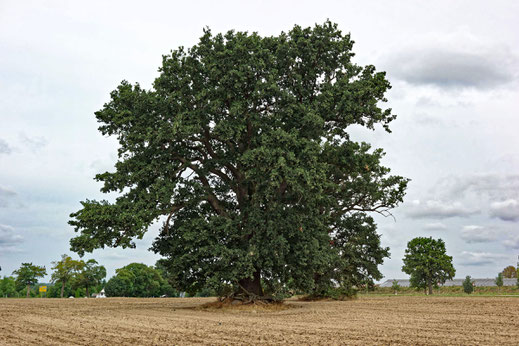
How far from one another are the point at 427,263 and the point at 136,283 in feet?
177

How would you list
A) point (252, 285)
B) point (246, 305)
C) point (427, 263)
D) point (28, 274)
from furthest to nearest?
point (28, 274) < point (427, 263) < point (252, 285) < point (246, 305)

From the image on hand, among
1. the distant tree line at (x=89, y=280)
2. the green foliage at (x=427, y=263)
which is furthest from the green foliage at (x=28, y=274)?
the green foliage at (x=427, y=263)

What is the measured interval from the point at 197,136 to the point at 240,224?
6.00m

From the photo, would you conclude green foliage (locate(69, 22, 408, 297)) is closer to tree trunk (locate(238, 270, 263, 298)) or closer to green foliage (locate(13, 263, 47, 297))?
tree trunk (locate(238, 270, 263, 298))

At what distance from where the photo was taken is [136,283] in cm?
8956

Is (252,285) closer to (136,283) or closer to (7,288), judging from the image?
(136,283)

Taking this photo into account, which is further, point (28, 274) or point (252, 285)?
point (28, 274)

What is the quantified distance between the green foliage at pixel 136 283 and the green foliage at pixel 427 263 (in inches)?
1899

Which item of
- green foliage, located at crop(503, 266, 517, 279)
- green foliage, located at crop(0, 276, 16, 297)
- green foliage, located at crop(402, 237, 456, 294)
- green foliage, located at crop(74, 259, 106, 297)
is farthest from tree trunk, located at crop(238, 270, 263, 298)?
green foliage, located at crop(503, 266, 517, 279)

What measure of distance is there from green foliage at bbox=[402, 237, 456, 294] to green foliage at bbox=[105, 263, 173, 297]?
4824 cm

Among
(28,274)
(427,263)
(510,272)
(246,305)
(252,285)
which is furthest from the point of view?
(510,272)

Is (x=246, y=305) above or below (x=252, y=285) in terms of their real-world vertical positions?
below

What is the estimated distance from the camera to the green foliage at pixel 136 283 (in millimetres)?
86000

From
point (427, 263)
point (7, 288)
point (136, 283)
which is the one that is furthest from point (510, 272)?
point (7, 288)
